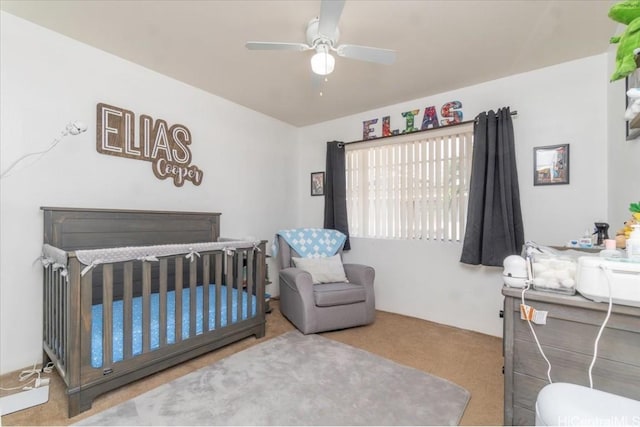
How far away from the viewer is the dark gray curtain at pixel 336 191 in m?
3.62

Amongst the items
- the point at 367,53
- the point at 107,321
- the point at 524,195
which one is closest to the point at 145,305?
the point at 107,321

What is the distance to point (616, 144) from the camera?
2070mm

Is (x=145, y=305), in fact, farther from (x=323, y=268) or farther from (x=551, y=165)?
(x=551, y=165)

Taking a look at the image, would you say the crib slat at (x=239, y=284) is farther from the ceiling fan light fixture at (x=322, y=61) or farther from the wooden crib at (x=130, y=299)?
the ceiling fan light fixture at (x=322, y=61)

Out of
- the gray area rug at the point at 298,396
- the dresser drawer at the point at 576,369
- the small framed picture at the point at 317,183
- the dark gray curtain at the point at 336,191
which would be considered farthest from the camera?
the small framed picture at the point at 317,183

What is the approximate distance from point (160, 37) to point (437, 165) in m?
2.75

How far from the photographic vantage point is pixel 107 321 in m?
1.67

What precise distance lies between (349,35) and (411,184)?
1721 mm

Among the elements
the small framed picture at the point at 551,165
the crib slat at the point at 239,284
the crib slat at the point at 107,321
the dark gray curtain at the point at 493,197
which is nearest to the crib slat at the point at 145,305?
the crib slat at the point at 107,321

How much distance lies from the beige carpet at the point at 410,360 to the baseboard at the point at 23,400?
4 cm

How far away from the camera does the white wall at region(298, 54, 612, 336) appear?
2332mm

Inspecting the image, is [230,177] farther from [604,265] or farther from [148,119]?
[604,265]

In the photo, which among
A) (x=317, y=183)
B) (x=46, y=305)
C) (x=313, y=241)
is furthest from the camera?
(x=317, y=183)

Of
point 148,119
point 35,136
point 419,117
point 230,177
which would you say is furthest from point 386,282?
point 35,136
